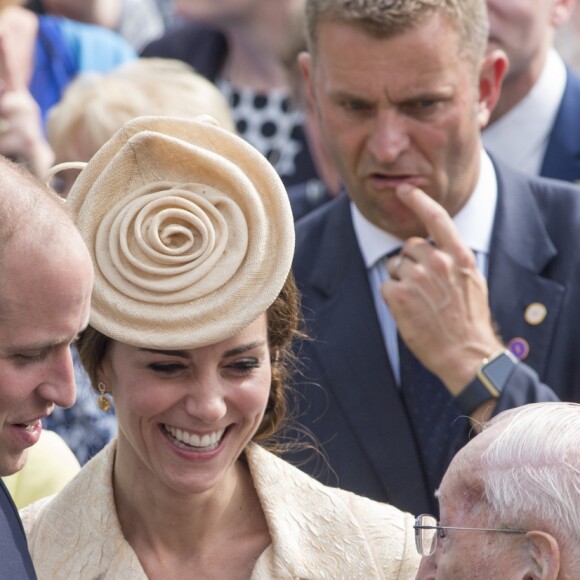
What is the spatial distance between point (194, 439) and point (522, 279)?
45.7 inches

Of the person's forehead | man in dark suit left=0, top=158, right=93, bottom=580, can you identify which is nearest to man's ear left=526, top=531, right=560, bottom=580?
the person's forehead

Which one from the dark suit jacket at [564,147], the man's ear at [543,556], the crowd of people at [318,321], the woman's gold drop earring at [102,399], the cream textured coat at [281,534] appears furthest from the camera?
the dark suit jacket at [564,147]

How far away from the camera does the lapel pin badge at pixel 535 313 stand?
3848 millimetres

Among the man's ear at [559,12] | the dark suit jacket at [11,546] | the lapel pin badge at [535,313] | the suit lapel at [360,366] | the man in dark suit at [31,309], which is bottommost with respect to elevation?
the suit lapel at [360,366]

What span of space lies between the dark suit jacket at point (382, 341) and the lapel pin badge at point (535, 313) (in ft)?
0.05

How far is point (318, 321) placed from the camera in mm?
4043

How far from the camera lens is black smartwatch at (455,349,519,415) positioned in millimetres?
3682

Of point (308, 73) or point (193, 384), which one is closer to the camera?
point (193, 384)

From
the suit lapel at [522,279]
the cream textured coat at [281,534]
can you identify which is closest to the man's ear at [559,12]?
the suit lapel at [522,279]

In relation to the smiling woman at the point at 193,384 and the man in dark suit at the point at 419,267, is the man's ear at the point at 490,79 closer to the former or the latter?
the man in dark suit at the point at 419,267

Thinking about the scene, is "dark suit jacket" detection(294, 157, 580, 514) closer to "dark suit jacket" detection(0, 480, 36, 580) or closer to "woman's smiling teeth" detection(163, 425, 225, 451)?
"woman's smiling teeth" detection(163, 425, 225, 451)

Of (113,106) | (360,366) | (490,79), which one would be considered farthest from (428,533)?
(113,106)

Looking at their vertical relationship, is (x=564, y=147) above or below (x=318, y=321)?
above

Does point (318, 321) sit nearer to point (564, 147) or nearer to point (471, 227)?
point (471, 227)
